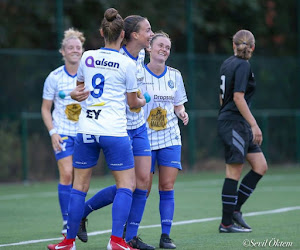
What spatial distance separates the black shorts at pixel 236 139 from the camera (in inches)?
334

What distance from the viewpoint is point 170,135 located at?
301 inches

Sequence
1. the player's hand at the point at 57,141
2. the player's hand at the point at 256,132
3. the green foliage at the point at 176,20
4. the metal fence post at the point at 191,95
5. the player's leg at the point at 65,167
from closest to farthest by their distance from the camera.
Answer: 1. the player's hand at the point at 256,132
2. the player's hand at the point at 57,141
3. the player's leg at the point at 65,167
4. the green foliage at the point at 176,20
5. the metal fence post at the point at 191,95

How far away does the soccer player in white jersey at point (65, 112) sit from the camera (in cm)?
886

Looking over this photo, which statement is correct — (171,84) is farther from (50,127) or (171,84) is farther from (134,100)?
(50,127)

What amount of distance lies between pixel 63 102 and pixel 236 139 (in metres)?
1.97

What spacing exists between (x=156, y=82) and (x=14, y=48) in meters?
10.1

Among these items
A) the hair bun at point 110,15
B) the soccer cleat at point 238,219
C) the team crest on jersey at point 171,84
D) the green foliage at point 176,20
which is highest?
the green foliage at point 176,20

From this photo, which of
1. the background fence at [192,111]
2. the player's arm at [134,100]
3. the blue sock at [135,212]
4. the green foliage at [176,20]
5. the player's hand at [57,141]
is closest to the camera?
the player's arm at [134,100]

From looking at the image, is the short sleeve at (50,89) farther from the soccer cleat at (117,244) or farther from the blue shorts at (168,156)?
the soccer cleat at (117,244)

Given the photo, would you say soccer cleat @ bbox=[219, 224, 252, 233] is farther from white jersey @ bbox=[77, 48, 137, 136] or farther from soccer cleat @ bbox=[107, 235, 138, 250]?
white jersey @ bbox=[77, 48, 137, 136]

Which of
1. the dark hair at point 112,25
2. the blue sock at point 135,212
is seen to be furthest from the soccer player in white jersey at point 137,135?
the dark hair at point 112,25

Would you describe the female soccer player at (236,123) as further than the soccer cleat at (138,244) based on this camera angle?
Yes

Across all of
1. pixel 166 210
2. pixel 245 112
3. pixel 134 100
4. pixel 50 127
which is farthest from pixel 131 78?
pixel 50 127

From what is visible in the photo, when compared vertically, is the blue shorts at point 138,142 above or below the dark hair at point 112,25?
below
